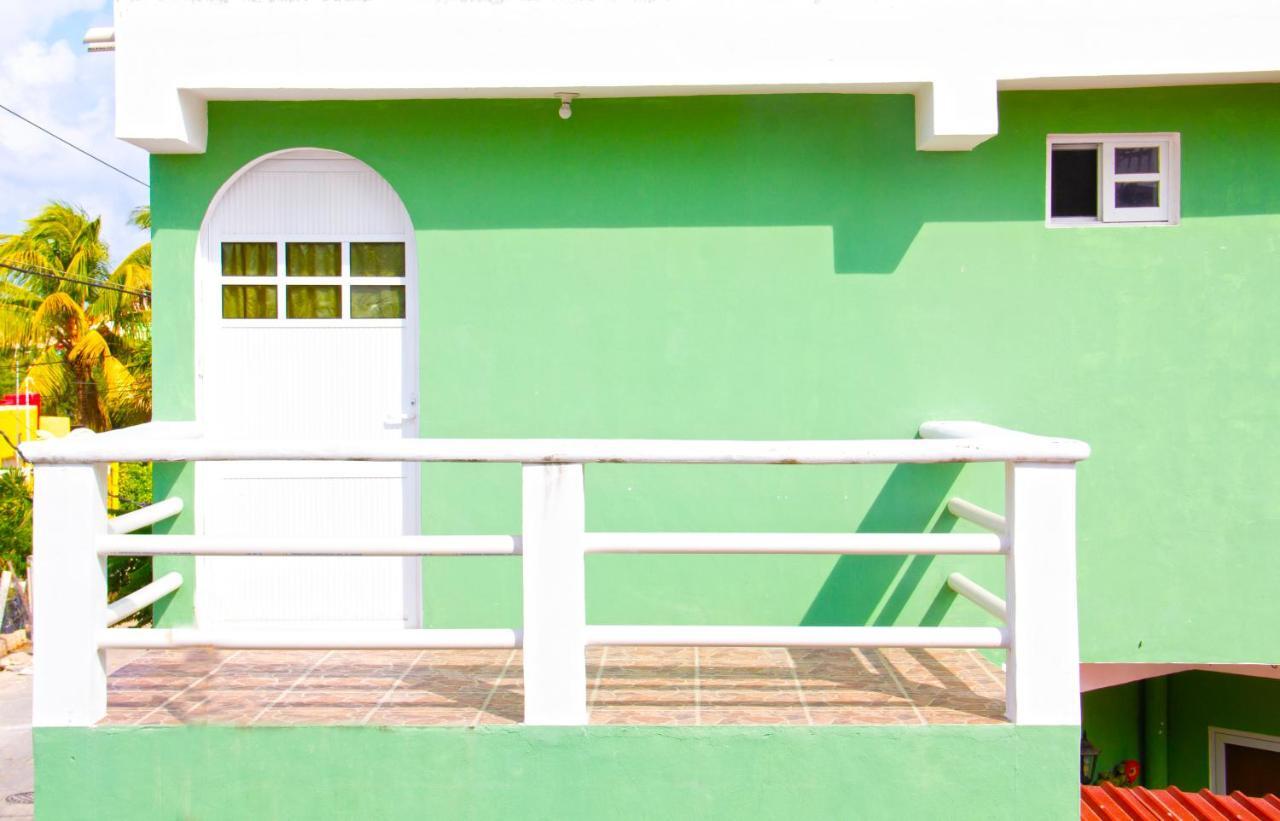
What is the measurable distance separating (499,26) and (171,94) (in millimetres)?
1596

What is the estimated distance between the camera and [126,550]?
13.6 ft

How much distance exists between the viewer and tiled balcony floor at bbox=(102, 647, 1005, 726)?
14.0 ft

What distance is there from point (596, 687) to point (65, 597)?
1.97 meters

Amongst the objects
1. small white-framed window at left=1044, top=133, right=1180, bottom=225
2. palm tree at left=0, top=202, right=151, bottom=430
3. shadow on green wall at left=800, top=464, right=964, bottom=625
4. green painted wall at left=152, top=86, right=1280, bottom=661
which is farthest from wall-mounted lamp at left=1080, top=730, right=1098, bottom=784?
palm tree at left=0, top=202, right=151, bottom=430

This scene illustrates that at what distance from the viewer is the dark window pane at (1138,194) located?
19.4 feet

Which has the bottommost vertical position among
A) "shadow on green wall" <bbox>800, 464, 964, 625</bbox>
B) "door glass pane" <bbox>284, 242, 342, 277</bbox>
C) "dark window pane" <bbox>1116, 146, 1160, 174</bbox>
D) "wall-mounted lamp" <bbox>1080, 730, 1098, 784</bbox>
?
"wall-mounted lamp" <bbox>1080, 730, 1098, 784</bbox>

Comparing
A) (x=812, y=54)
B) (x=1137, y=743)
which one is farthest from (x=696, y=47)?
(x=1137, y=743)

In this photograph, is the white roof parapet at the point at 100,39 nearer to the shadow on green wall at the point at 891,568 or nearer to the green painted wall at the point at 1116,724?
the shadow on green wall at the point at 891,568

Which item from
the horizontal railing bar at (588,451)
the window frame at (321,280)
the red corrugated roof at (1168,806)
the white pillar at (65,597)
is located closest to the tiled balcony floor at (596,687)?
the white pillar at (65,597)

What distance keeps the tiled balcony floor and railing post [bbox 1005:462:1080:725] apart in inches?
8.3

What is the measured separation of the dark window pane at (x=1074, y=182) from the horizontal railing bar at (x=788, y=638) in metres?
2.71

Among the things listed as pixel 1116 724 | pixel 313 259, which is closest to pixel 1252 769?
pixel 1116 724

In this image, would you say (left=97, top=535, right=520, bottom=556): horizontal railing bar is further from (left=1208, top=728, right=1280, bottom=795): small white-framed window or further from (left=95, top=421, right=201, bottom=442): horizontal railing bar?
(left=1208, top=728, right=1280, bottom=795): small white-framed window

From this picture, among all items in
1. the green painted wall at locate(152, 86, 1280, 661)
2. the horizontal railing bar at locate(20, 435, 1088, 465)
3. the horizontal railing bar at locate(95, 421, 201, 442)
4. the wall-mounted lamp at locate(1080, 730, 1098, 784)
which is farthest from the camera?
the wall-mounted lamp at locate(1080, 730, 1098, 784)
